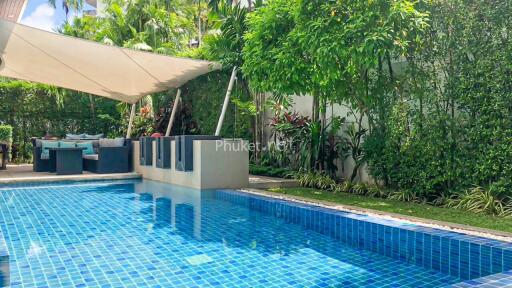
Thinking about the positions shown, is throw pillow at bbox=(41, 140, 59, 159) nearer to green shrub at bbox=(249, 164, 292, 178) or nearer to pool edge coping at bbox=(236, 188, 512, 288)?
green shrub at bbox=(249, 164, 292, 178)

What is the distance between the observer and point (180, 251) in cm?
478

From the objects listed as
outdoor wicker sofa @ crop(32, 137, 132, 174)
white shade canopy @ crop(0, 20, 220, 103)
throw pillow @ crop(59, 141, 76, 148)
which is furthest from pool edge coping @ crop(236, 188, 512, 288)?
throw pillow @ crop(59, 141, 76, 148)

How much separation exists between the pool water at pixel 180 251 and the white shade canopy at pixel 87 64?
4.21 meters

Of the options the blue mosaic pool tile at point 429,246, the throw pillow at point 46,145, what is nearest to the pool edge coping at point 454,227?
the blue mosaic pool tile at point 429,246

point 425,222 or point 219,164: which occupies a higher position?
point 219,164

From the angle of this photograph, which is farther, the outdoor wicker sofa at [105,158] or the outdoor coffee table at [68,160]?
the outdoor wicker sofa at [105,158]

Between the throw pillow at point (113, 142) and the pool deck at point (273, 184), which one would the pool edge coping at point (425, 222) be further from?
the throw pillow at point (113, 142)

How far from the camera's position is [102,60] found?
1126 cm

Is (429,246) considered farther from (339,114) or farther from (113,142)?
(113,142)

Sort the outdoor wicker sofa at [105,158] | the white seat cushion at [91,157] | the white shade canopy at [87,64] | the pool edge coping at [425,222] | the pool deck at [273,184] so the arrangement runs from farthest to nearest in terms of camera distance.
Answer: the white seat cushion at [91,157]
the outdoor wicker sofa at [105,158]
the white shade canopy at [87,64]
the pool deck at [273,184]
the pool edge coping at [425,222]

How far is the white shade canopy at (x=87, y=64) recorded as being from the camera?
10.0 m

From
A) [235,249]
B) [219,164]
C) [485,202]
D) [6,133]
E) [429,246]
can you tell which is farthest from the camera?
[6,133]

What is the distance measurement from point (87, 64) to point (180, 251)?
864cm

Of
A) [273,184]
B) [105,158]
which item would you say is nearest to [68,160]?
[105,158]
